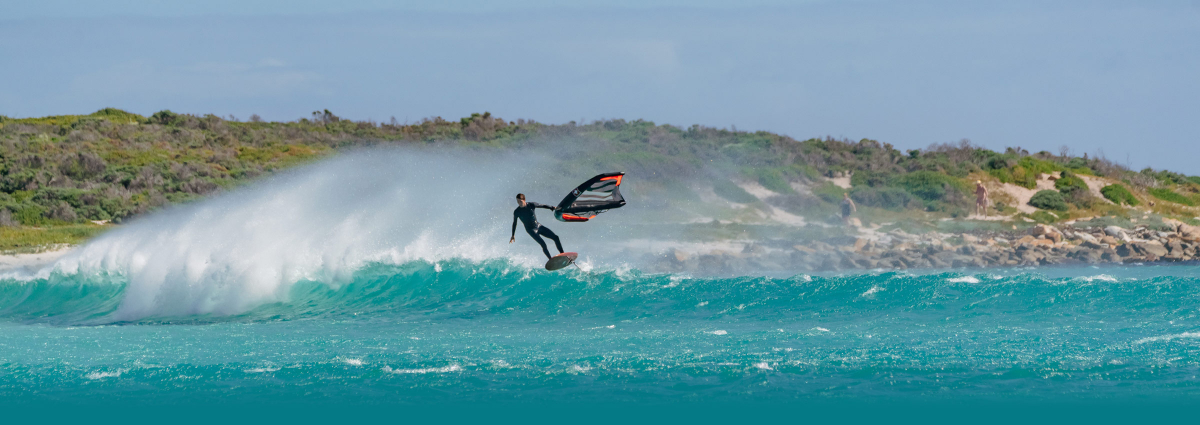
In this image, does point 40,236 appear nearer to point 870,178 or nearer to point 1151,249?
point 870,178

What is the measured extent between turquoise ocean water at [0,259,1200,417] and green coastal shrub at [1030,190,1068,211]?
18.3 meters

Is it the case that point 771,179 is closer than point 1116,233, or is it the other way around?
point 1116,233

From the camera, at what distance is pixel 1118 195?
35719 mm

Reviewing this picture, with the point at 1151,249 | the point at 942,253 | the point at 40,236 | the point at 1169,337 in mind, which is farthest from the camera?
the point at 40,236

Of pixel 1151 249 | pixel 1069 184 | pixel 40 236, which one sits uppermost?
pixel 1069 184

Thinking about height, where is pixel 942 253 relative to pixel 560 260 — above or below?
below

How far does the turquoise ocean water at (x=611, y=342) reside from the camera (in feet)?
30.3

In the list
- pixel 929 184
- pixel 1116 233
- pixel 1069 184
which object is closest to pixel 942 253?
pixel 1116 233

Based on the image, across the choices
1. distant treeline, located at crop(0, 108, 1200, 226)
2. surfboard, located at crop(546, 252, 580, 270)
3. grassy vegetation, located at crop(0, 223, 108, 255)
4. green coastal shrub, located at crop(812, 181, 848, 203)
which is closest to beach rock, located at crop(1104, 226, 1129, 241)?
distant treeline, located at crop(0, 108, 1200, 226)

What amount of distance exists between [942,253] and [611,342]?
1403 centimetres

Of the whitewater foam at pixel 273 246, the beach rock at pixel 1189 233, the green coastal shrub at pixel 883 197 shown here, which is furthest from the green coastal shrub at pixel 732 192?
the beach rock at pixel 1189 233

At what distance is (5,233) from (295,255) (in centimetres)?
1468

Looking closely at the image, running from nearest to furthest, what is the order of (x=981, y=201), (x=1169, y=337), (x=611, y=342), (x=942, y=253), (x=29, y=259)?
1. (x=1169, y=337)
2. (x=611, y=342)
3. (x=29, y=259)
4. (x=942, y=253)
5. (x=981, y=201)

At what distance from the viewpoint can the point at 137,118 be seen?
51.4 m
